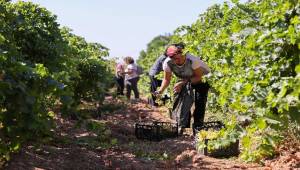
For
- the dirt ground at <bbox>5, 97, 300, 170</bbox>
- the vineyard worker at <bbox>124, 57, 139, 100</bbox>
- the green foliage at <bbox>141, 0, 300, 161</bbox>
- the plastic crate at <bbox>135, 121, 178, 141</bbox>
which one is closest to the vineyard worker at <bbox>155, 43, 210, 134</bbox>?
the plastic crate at <bbox>135, 121, 178, 141</bbox>

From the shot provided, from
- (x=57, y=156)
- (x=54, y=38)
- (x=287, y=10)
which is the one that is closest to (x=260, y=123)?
(x=287, y=10)

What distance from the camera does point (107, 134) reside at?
8031 millimetres

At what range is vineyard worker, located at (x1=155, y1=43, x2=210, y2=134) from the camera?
6984 mm

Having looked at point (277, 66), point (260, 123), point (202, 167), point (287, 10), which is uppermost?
point (287, 10)

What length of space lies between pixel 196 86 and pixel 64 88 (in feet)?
11.3

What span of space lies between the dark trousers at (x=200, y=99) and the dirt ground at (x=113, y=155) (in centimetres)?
30

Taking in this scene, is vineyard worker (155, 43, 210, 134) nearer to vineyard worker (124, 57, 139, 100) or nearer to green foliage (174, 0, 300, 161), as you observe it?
green foliage (174, 0, 300, 161)

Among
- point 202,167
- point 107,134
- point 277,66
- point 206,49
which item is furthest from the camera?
point 107,134

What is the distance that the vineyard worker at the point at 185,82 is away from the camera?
698 cm

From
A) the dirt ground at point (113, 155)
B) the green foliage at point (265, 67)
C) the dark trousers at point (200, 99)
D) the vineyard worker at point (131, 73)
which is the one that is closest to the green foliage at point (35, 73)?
the dirt ground at point (113, 155)

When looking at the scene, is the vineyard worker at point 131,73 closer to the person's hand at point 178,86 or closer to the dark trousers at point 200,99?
the dark trousers at point 200,99

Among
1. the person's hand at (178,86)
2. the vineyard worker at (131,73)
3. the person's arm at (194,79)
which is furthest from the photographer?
the vineyard worker at (131,73)

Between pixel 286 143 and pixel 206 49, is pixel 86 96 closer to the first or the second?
pixel 206 49

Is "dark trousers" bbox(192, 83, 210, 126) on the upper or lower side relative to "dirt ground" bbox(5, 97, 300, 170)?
upper
